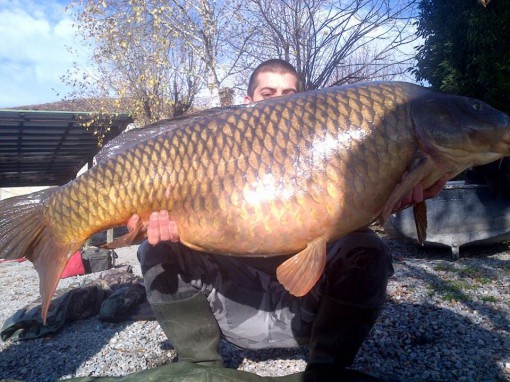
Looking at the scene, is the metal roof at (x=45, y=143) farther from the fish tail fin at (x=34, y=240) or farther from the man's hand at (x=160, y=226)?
the man's hand at (x=160, y=226)

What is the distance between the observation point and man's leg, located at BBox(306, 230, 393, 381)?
5.22 ft

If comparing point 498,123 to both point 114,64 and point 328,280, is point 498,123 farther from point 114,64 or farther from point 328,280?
point 114,64

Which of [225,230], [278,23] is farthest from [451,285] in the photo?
[278,23]

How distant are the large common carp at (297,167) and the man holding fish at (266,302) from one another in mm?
376

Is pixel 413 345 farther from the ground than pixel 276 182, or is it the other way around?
pixel 276 182

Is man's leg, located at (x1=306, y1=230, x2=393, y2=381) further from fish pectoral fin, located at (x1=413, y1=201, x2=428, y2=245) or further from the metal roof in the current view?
the metal roof

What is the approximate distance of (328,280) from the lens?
1.64m

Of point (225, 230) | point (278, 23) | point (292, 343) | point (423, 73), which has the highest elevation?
point (278, 23)

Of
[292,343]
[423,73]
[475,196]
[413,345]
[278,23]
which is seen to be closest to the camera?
[292,343]

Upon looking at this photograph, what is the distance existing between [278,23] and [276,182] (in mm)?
8195

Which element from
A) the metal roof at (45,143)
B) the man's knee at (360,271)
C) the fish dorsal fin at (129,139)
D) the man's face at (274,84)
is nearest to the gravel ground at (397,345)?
the man's knee at (360,271)

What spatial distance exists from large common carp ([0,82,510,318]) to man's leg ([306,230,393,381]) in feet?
1.17

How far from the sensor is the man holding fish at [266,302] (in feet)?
5.24

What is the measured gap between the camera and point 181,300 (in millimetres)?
1704
